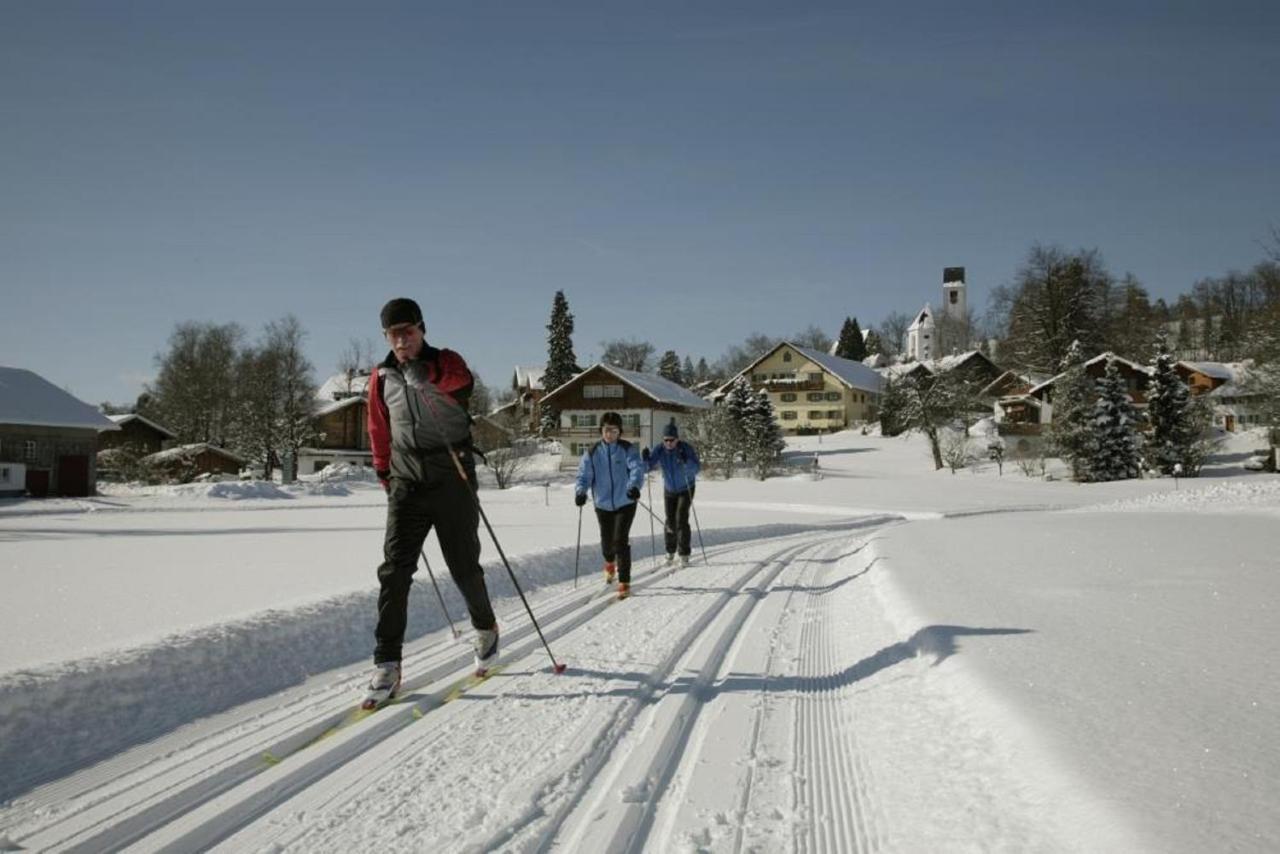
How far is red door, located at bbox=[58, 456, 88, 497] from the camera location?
3731cm

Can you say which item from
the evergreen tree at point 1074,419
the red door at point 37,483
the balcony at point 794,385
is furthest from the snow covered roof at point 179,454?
the evergreen tree at point 1074,419

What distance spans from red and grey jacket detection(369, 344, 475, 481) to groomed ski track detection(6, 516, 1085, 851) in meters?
1.34

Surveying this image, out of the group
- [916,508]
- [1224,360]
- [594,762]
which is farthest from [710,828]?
[1224,360]

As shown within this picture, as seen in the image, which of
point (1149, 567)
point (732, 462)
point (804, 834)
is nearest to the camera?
point (804, 834)

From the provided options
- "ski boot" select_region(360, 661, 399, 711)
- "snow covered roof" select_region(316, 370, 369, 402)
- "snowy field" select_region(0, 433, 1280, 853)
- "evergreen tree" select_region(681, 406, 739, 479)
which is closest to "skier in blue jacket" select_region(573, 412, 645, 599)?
"snowy field" select_region(0, 433, 1280, 853)

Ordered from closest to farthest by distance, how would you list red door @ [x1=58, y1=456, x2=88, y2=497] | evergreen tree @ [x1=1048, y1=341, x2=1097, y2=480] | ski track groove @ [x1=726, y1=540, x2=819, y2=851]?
ski track groove @ [x1=726, y1=540, x2=819, y2=851], red door @ [x1=58, y1=456, x2=88, y2=497], evergreen tree @ [x1=1048, y1=341, x2=1097, y2=480]

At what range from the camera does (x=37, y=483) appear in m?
36.3

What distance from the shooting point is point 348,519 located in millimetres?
22172

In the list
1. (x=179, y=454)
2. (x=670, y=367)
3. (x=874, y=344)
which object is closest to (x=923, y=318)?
(x=874, y=344)

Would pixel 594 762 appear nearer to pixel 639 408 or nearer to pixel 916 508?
pixel 916 508

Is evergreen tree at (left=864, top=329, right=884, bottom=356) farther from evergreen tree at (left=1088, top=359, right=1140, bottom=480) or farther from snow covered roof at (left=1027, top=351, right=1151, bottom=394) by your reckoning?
evergreen tree at (left=1088, top=359, right=1140, bottom=480)

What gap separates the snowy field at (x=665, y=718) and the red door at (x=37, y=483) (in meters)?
35.3

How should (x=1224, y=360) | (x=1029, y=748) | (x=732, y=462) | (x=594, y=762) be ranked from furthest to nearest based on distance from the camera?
1. (x=1224, y=360)
2. (x=732, y=462)
3. (x=594, y=762)
4. (x=1029, y=748)

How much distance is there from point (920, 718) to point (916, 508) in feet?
94.5
